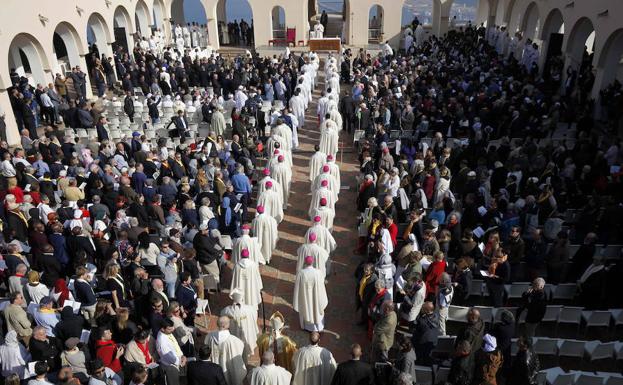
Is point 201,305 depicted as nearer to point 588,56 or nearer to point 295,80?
point 295,80

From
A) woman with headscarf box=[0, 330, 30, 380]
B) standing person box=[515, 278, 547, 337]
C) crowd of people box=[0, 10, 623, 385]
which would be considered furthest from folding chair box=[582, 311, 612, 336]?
woman with headscarf box=[0, 330, 30, 380]

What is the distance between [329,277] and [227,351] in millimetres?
3736

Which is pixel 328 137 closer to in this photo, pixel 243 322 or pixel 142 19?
pixel 243 322

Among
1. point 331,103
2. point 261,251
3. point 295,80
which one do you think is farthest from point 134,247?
point 295,80

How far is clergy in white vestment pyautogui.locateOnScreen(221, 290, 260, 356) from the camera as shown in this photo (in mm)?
7516

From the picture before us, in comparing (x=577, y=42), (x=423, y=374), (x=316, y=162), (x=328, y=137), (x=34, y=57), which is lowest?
(x=423, y=374)

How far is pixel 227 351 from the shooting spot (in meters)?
6.95

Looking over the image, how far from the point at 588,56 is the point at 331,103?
10.7 m

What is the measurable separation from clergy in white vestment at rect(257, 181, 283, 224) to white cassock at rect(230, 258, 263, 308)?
231cm

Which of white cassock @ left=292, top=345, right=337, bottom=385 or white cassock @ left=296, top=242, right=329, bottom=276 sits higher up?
white cassock @ left=296, top=242, right=329, bottom=276

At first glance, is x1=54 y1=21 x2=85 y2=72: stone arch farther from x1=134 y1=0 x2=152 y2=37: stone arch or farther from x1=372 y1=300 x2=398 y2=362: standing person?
x1=372 y1=300 x2=398 y2=362: standing person

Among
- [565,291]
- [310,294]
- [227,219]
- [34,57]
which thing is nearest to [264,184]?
[227,219]

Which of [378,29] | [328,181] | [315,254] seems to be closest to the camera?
[315,254]

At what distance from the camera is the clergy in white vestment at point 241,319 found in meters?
7.52
